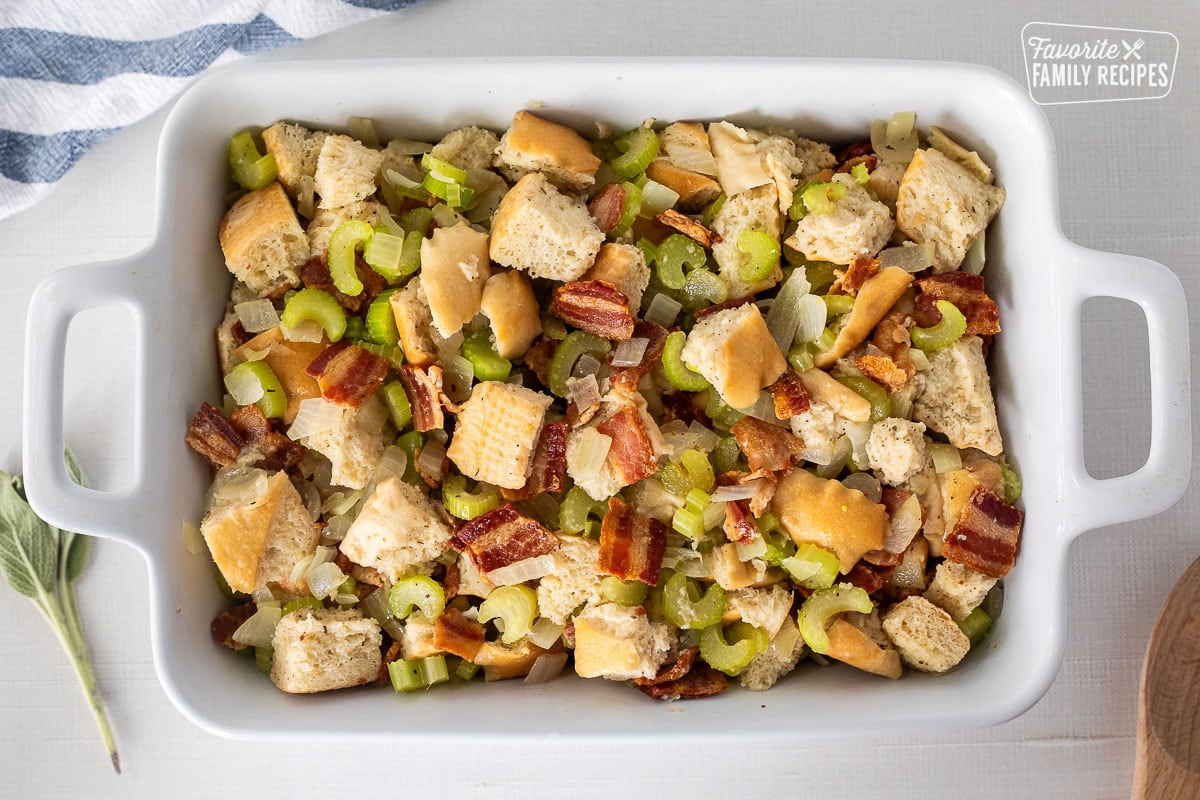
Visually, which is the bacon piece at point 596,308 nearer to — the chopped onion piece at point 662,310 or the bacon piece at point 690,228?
the chopped onion piece at point 662,310

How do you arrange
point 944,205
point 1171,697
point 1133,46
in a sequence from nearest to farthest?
1. point 944,205
2. point 1171,697
3. point 1133,46

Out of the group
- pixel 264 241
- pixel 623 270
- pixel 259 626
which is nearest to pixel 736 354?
pixel 623 270

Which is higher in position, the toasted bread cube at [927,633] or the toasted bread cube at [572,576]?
the toasted bread cube at [572,576]

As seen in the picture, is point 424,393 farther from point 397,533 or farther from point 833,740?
point 833,740

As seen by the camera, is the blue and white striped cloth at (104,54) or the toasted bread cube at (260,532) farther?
the blue and white striped cloth at (104,54)

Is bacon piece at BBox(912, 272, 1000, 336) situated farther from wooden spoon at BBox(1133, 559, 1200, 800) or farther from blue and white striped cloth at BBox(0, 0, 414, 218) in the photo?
blue and white striped cloth at BBox(0, 0, 414, 218)

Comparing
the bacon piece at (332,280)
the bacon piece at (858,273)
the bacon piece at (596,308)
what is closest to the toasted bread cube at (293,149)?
the bacon piece at (332,280)

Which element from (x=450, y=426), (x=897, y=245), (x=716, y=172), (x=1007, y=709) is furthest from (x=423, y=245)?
(x=1007, y=709)

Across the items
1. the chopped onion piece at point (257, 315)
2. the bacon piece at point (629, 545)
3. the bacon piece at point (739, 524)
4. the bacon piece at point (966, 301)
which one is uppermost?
the bacon piece at point (966, 301)
